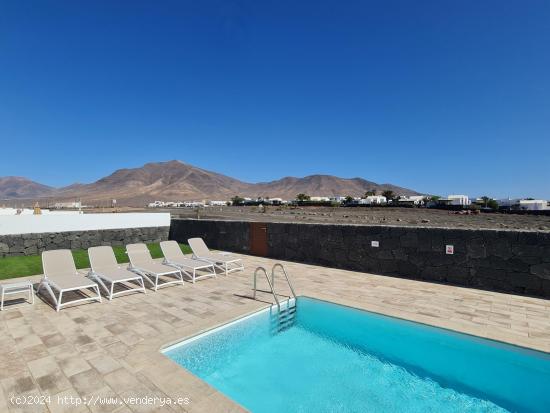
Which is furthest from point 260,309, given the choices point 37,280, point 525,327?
point 37,280

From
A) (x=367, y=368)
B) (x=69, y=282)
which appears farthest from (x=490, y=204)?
(x=69, y=282)

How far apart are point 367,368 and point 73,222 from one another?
11650mm

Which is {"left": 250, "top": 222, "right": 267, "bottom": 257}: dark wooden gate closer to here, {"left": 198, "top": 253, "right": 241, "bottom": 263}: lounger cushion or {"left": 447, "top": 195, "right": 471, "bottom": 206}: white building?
{"left": 198, "top": 253, "right": 241, "bottom": 263}: lounger cushion

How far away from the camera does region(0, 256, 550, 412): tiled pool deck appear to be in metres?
2.85

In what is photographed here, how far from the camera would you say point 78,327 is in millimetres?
4387

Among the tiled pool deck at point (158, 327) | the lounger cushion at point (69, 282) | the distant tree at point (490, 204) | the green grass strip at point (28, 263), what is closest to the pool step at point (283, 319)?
the tiled pool deck at point (158, 327)

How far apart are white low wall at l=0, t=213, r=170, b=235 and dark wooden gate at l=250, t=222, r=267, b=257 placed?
17.0ft

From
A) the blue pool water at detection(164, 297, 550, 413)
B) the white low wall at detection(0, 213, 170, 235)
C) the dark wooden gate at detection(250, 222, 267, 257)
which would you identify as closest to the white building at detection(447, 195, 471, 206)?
the dark wooden gate at detection(250, 222, 267, 257)

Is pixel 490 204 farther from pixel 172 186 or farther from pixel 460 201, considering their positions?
pixel 172 186

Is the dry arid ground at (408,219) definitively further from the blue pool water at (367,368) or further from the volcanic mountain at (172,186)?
the volcanic mountain at (172,186)

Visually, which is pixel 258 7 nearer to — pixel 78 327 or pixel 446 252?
pixel 446 252

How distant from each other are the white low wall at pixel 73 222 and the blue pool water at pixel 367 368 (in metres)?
9.80

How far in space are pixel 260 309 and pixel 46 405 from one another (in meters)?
3.14

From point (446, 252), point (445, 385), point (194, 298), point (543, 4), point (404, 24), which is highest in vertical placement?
point (404, 24)
